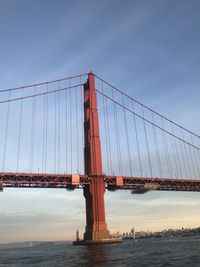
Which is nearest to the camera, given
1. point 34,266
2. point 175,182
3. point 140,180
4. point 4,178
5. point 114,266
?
point 114,266

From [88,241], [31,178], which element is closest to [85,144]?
[31,178]

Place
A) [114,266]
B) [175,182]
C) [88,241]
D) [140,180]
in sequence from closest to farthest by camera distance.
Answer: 1. [114,266]
2. [88,241]
3. [140,180]
4. [175,182]

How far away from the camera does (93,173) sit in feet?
244

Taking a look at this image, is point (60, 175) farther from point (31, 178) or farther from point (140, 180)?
point (140, 180)

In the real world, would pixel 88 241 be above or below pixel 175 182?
below

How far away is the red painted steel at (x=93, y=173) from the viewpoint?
70.6 meters

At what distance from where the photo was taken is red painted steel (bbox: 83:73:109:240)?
70.6 m

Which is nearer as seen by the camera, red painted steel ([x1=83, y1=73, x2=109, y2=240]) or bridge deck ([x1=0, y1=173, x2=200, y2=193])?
red painted steel ([x1=83, y1=73, x2=109, y2=240])

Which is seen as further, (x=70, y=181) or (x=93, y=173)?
(x=70, y=181)

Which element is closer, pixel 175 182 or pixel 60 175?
pixel 60 175

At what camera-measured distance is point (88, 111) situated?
81.3 m

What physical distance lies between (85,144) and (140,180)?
16.4 m

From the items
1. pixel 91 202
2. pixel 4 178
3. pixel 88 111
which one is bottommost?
pixel 91 202

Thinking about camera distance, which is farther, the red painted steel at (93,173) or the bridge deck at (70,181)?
the bridge deck at (70,181)
